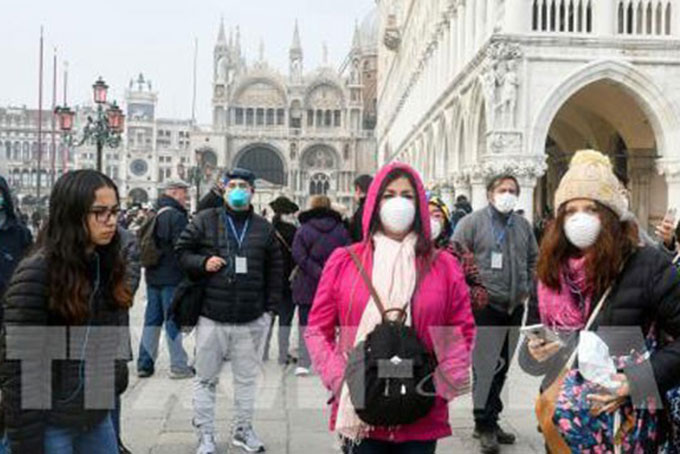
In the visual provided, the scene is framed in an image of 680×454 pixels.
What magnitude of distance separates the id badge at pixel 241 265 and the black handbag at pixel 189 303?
0.15 m

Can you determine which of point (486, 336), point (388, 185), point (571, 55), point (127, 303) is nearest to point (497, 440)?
point (486, 336)

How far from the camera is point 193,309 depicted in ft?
17.7

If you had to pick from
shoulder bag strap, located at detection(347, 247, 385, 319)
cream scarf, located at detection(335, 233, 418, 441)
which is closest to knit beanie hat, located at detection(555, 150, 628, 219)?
cream scarf, located at detection(335, 233, 418, 441)

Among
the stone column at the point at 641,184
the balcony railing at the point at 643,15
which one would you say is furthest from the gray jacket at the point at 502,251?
the stone column at the point at 641,184

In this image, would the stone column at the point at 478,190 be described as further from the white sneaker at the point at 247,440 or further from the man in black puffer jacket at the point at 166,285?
the white sneaker at the point at 247,440

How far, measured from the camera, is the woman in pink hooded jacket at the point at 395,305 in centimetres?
323

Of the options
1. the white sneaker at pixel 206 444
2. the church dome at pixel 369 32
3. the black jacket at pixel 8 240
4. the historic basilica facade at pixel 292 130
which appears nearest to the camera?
the black jacket at pixel 8 240

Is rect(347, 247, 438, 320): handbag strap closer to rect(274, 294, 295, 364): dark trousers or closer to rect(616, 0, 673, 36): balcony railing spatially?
rect(274, 294, 295, 364): dark trousers

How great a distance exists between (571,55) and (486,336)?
1359 cm

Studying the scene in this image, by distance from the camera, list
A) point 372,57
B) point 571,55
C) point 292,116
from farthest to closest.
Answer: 1. point 372,57
2. point 292,116
3. point 571,55

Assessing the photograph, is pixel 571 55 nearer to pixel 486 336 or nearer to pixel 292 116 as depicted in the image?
pixel 486 336

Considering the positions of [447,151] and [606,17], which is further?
[447,151]

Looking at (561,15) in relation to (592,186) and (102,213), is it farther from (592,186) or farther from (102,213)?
(102,213)

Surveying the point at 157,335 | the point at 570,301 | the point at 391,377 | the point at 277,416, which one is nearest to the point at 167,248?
the point at 157,335
